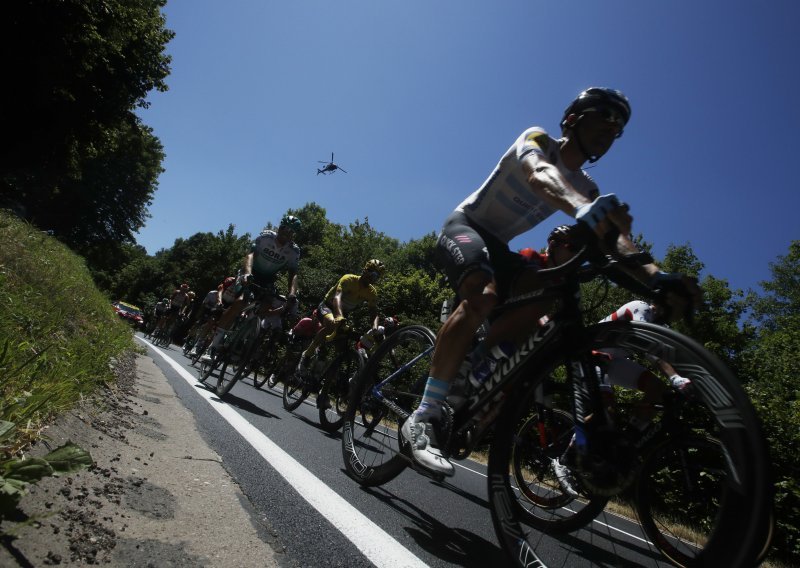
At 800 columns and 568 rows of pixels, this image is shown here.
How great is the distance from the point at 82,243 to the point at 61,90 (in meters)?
29.5

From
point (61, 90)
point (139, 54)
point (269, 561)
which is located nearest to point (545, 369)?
point (269, 561)

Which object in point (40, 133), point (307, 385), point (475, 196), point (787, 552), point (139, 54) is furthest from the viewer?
point (139, 54)

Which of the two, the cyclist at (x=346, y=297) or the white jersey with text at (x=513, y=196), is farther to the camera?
the cyclist at (x=346, y=297)

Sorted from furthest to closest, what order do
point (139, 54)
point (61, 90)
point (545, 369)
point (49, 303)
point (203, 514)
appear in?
1. point (139, 54)
2. point (61, 90)
3. point (49, 303)
4. point (545, 369)
5. point (203, 514)

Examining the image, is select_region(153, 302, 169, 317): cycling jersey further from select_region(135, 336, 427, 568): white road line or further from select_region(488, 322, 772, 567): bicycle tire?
select_region(488, 322, 772, 567): bicycle tire

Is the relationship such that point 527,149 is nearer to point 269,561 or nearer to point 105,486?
point 269,561

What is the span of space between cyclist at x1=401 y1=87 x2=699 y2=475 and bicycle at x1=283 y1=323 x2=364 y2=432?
9.60ft

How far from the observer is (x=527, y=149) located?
239 cm

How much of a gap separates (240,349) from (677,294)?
655cm

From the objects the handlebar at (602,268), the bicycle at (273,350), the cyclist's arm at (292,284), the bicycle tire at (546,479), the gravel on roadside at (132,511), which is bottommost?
the gravel on roadside at (132,511)

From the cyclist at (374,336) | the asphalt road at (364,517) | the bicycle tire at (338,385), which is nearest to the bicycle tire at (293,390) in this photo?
the bicycle tire at (338,385)

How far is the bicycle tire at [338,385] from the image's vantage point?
5.73 m

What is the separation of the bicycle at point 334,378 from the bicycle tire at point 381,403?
1.77 meters

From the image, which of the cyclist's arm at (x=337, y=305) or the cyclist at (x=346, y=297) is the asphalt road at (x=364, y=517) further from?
the cyclist at (x=346, y=297)
